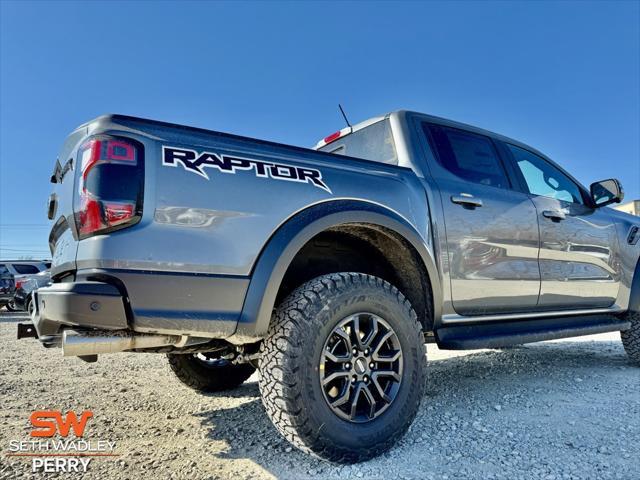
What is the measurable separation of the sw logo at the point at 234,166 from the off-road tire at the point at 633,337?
374 centimetres

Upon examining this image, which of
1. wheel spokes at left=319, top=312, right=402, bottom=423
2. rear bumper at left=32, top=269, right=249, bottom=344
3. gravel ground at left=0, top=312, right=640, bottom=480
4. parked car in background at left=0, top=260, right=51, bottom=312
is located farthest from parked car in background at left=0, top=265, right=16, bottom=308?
wheel spokes at left=319, top=312, right=402, bottom=423

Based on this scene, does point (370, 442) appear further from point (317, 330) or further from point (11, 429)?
point (11, 429)

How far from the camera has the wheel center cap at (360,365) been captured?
2236 mm

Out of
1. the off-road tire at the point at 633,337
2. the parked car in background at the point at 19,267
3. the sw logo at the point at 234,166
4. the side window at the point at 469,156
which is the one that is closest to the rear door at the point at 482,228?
the side window at the point at 469,156

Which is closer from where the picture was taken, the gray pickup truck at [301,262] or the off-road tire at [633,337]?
the gray pickup truck at [301,262]

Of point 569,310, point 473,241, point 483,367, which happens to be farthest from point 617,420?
point 483,367

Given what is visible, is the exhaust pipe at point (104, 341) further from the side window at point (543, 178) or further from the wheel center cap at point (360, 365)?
the side window at point (543, 178)

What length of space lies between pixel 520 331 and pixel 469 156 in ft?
4.52

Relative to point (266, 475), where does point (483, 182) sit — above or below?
above

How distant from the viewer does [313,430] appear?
1.99 m

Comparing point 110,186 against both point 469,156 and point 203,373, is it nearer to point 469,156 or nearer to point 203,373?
point 203,373

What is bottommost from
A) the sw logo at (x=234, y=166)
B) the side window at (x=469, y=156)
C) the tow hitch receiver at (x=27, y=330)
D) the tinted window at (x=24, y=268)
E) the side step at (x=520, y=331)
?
the tinted window at (x=24, y=268)

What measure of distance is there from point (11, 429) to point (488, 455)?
2797 millimetres

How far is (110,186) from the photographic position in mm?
1835
